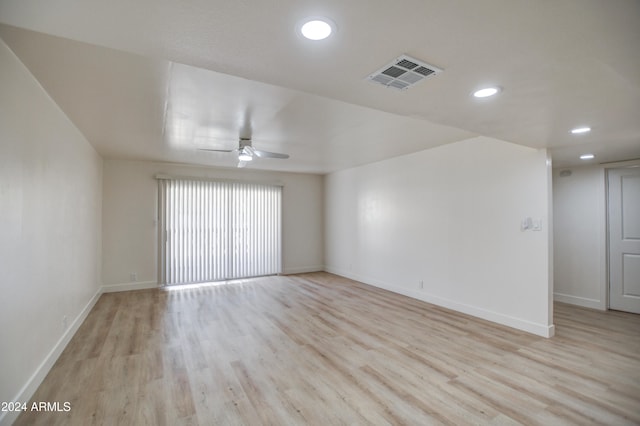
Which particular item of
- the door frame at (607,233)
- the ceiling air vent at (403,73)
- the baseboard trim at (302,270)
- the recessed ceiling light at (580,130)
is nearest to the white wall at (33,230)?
the ceiling air vent at (403,73)

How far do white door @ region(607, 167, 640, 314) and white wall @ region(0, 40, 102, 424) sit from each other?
716 cm

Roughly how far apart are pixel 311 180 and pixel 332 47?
20.8 feet

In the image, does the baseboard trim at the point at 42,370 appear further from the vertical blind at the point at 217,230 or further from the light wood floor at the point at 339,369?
the vertical blind at the point at 217,230

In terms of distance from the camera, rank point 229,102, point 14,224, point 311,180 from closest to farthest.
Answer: point 14,224
point 229,102
point 311,180

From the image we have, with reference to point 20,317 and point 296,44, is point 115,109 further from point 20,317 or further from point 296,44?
point 296,44

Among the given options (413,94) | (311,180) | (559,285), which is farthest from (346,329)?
(311,180)

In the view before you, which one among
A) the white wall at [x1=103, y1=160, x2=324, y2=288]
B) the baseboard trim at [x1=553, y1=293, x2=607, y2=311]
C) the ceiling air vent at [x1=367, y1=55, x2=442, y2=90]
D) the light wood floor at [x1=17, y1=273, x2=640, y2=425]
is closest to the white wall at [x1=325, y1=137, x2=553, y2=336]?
the light wood floor at [x1=17, y1=273, x2=640, y2=425]

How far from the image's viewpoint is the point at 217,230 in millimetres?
6551

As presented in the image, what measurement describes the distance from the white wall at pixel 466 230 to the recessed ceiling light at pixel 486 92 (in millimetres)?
2124

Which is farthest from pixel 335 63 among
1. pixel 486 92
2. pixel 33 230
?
pixel 33 230

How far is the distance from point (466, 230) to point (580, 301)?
246 centimetres

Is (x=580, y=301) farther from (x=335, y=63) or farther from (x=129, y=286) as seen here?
(x=129, y=286)

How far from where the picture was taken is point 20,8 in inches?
50.3

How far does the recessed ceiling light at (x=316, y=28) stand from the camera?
4.44 feet
